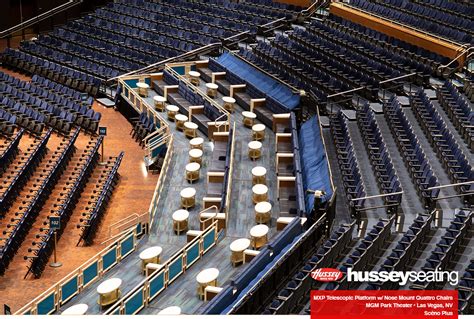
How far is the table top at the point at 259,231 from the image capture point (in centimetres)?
859

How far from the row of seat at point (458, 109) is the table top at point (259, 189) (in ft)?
7.58

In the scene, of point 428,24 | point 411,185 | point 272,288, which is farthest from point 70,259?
point 428,24

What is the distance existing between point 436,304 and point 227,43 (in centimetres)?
906

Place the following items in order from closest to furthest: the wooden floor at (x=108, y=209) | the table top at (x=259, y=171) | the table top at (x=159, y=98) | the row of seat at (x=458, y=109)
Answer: the wooden floor at (x=108, y=209) < the table top at (x=259, y=171) < the row of seat at (x=458, y=109) < the table top at (x=159, y=98)

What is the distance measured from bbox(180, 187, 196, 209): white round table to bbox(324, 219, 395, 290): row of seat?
7.25ft

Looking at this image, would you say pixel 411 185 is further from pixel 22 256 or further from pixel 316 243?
pixel 22 256

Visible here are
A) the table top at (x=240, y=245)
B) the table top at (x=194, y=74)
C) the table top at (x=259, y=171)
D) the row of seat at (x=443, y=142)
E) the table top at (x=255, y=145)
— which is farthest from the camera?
the table top at (x=194, y=74)

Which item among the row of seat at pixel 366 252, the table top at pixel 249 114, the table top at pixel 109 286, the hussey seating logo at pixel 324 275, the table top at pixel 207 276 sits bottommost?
the table top at pixel 109 286

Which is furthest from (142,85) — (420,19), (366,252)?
(366,252)

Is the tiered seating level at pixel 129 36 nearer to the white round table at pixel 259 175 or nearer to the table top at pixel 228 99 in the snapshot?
the table top at pixel 228 99

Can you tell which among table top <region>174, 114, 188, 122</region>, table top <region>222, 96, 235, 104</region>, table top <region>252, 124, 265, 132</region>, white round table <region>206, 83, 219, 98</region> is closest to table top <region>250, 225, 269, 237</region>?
table top <region>252, 124, 265, 132</region>

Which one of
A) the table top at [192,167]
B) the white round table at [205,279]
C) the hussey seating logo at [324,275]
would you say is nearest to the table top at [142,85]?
the table top at [192,167]

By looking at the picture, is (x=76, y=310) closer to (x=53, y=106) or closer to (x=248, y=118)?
(x=248, y=118)

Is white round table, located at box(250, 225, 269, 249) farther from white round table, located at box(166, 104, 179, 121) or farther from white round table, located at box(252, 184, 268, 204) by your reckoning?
white round table, located at box(166, 104, 179, 121)
